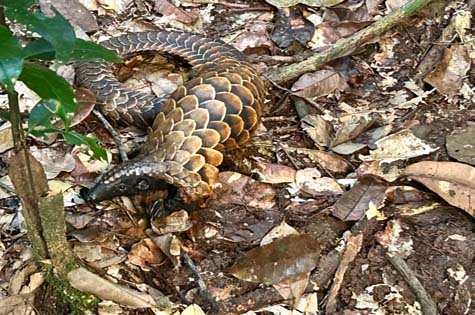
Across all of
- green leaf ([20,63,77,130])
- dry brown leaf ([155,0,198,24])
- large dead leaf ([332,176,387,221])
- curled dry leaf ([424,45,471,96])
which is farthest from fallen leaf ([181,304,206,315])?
dry brown leaf ([155,0,198,24])

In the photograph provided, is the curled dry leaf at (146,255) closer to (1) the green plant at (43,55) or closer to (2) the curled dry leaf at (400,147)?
(1) the green plant at (43,55)

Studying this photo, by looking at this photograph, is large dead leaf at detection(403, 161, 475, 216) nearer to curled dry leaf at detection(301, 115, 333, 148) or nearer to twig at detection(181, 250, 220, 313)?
curled dry leaf at detection(301, 115, 333, 148)

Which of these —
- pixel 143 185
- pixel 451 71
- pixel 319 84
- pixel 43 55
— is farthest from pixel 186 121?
pixel 451 71

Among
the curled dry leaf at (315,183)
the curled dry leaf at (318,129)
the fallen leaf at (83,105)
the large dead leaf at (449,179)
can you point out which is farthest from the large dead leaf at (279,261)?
the fallen leaf at (83,105)

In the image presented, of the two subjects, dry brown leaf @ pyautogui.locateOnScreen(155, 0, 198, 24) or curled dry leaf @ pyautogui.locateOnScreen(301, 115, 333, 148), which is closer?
curled dry leaf @ pyautogui.locateOnScreen(301, 115, 333, 148)

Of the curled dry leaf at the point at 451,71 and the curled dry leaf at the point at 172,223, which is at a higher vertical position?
the curled dry leaf at the point at 172,223

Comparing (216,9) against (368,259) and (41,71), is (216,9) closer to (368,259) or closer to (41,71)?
(368,259)
